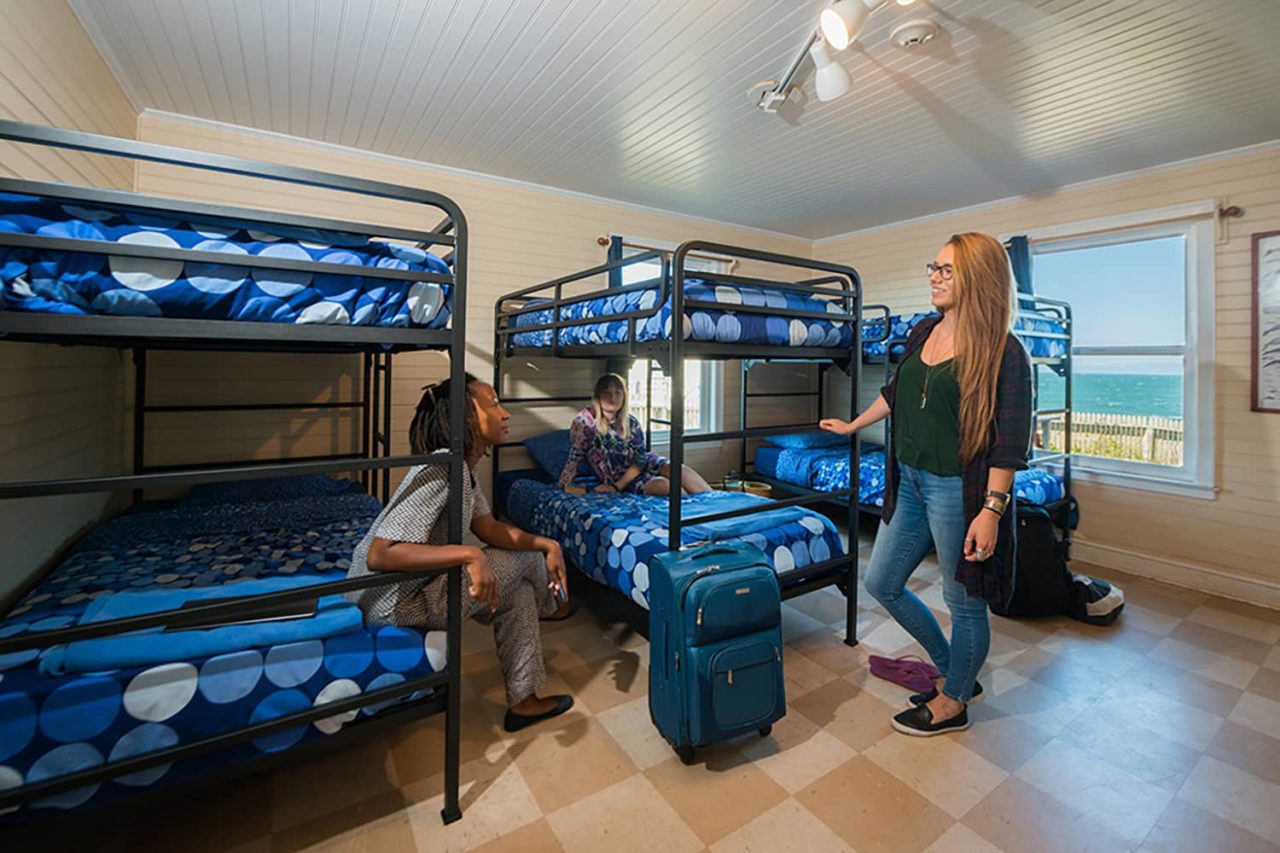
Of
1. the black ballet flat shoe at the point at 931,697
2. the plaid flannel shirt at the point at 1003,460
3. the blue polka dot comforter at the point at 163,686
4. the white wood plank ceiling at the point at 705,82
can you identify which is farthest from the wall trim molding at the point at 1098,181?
the blue polka dot comforter at the point at 163,686

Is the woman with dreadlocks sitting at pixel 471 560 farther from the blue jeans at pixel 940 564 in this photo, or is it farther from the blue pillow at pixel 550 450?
the blue pillow at pixel 550 450

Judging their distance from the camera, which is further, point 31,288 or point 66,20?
point 66,20

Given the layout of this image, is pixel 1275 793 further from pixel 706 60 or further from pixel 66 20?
pixel 66 20

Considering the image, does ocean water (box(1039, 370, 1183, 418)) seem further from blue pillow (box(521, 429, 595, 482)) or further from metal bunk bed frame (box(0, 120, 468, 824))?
metal bunk bed frame (box(0, 120, 468, 824))

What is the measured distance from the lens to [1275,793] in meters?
1.78

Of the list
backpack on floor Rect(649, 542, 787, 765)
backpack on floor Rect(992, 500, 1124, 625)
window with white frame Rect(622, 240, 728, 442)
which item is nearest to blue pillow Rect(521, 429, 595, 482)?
window with white frame Rect(622, 240, 728, 442)

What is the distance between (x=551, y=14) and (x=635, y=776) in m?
2.86

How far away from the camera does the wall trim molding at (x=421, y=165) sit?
3.22 m

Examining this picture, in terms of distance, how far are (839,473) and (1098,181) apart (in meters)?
2.72

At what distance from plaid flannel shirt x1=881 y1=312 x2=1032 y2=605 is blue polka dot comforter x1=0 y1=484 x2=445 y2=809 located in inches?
68.5

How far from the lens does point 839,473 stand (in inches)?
166

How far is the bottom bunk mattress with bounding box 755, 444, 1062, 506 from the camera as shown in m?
3.78

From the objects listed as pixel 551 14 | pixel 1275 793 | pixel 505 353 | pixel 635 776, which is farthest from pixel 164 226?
pixel 1275 793

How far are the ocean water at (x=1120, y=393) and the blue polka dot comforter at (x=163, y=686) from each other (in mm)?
4780
